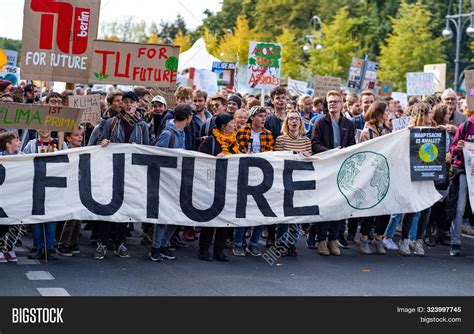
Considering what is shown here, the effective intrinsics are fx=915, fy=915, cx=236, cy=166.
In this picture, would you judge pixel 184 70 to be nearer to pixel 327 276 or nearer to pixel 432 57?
pixel 327 276

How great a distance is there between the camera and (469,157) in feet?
38.0

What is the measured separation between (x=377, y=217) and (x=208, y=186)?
2.42 metres

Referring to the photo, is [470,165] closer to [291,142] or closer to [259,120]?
[291,142]

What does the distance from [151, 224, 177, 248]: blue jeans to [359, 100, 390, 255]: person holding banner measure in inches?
102

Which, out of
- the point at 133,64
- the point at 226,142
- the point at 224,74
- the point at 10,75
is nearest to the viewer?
the point at 226,142

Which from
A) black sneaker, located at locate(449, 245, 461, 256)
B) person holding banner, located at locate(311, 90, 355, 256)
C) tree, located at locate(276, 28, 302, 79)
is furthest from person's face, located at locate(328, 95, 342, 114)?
tree, located at locate(276, 28, 302, 79)

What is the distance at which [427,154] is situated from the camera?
11.6m

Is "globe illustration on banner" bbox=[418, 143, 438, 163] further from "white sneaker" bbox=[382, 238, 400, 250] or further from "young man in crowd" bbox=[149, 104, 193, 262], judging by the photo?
"young man in crowd" bbox=[149, 104, 193, 262]

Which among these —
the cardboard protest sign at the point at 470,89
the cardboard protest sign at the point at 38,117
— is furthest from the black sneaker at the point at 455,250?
the cardboard protest sign at the point at 38,117

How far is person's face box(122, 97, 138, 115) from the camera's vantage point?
1037 centimetres

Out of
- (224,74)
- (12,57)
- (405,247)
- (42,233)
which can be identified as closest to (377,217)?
(405,247)

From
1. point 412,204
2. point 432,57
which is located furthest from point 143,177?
point 432,57

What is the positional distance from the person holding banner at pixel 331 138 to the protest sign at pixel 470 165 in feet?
4.71
